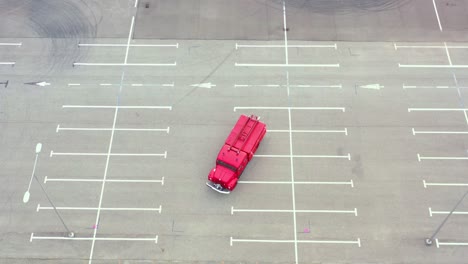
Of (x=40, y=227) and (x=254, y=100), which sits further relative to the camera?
(x=254, y=100)

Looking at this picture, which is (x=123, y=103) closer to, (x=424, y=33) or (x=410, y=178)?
(x=410, y=178)

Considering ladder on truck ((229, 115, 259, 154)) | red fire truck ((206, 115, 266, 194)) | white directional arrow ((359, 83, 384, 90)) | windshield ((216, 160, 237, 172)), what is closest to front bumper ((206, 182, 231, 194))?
red fire truck ((206, 115, 266, 194))

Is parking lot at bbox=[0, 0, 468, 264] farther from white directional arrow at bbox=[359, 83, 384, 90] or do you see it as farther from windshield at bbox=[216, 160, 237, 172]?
windshield at bbox=[216, 160, 237, 172]

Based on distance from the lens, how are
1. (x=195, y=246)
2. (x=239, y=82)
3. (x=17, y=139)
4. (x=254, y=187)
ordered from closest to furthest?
(x=195, y=246) < (x=254, y=187) < (x=17, y=139) < (x=239, y=82)

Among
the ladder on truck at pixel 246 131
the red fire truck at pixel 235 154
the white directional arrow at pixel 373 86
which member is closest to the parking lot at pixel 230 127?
the white directional arrow at pixel 373 86

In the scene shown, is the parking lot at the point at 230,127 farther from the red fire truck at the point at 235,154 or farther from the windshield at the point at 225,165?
the windshield at the point at 225,165

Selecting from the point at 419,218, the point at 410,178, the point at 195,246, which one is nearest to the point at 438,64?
the point at 410,178
